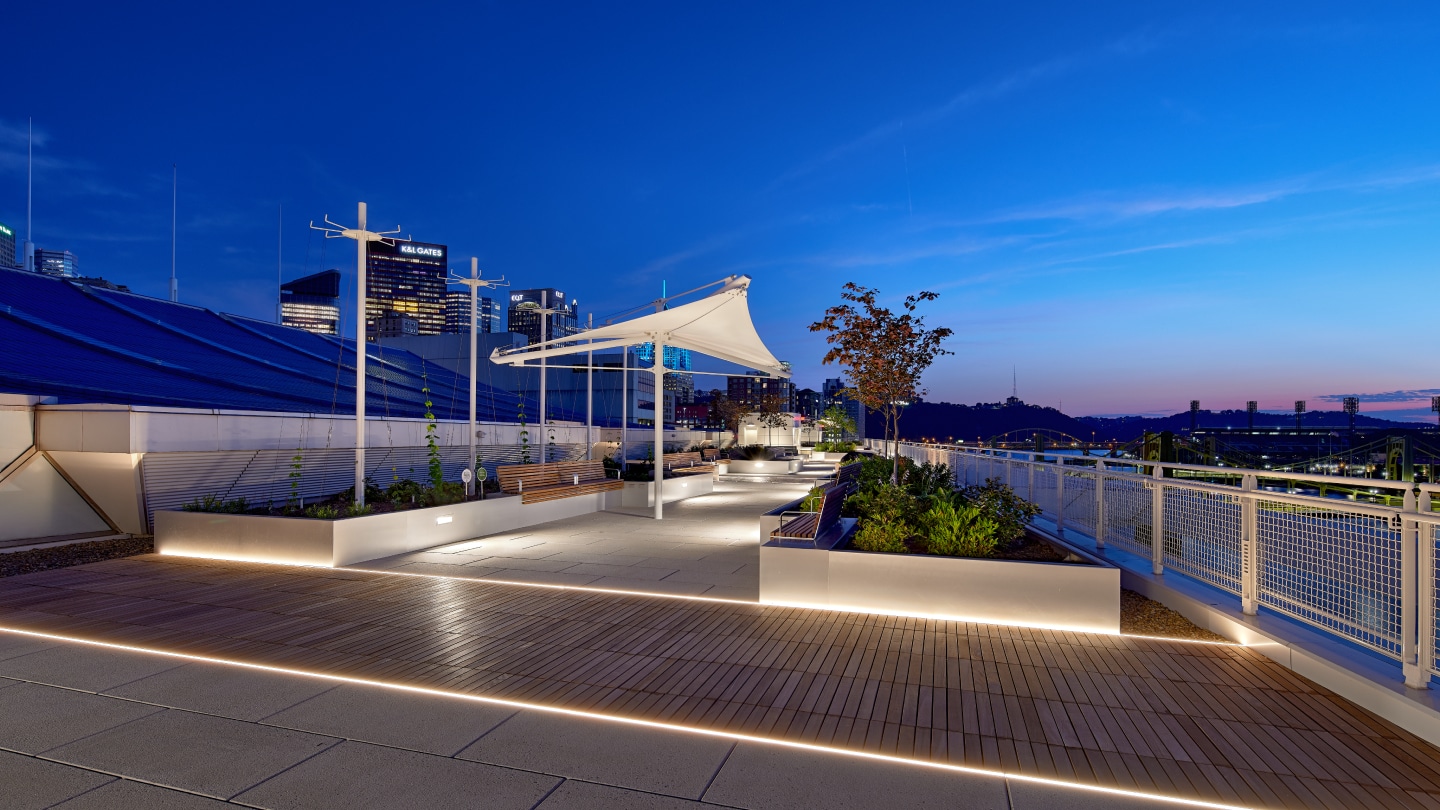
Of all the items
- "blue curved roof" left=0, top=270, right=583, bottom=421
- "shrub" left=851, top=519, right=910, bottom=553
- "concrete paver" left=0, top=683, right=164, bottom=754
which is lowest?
"concrete paver" left=0, top=683, right=164, bottom=754

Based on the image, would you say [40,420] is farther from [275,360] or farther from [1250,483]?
[1250,483]

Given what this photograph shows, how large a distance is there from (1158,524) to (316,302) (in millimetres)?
98787

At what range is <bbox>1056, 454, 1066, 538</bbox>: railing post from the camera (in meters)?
8.12

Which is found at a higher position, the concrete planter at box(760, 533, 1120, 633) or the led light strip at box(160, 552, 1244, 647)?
the concrete planter at box(760, 533, 1120, 633)

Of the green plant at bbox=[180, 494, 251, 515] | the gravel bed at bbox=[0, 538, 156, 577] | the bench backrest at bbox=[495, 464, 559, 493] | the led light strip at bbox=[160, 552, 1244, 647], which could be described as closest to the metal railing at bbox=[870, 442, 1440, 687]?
the led light strip at bbox=[160, 552, 1244, 647]

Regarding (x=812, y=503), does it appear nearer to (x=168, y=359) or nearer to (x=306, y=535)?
(x=306, y=535)

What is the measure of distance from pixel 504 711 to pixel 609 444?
19.1 metres

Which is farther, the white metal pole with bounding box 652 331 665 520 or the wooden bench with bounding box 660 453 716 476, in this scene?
the wooden bench with bounding box 660 453 716 476

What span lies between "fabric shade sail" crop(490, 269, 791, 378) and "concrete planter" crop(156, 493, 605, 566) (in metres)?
3.88

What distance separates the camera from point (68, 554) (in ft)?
27.6

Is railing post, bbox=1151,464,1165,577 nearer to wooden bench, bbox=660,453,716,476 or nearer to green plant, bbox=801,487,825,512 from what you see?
green plant, bbox=801,487,825,512

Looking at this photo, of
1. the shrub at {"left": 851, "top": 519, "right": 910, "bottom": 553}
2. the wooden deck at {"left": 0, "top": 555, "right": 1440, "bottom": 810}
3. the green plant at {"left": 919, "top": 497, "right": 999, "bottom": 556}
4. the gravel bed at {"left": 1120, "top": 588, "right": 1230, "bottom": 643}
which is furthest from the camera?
the shrub at {"left": 851, "top": 519, "right": 910, "bottom": 553}

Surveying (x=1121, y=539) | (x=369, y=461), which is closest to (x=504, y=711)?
(x=1121, y=539)

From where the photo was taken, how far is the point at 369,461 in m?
12.4
